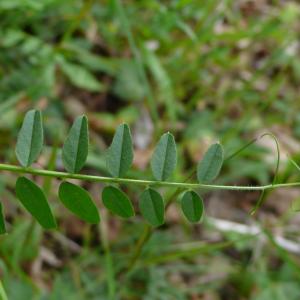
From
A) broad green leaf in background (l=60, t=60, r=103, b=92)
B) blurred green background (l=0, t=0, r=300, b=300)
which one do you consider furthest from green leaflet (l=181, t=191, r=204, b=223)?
broad green leaf in background (l=60, t=60, r=103, b=92)

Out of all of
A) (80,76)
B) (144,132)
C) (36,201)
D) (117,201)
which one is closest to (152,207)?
(117,201)

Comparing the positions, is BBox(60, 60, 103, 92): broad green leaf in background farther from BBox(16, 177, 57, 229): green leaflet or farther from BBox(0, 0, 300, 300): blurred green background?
BBox(16, 177, 57, 229): green leaflet

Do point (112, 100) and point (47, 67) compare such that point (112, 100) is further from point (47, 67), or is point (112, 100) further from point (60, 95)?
point (47, 67)

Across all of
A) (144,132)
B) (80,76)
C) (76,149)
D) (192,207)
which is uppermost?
(76,149)

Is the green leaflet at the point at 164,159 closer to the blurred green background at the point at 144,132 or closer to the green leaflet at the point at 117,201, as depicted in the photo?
the green leaflet at the point at 117,201

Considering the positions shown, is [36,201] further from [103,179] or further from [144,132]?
[144,132]

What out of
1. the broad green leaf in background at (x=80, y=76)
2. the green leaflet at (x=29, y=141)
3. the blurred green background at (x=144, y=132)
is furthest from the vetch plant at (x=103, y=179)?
the broad green leaf in background at (x=80, y=76)
